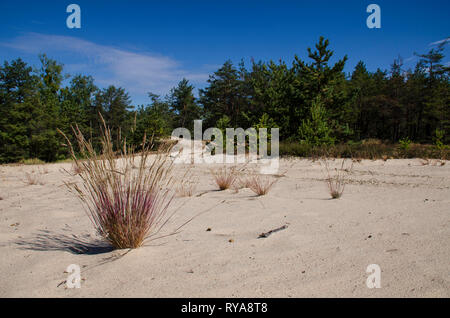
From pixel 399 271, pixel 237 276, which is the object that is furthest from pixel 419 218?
pixel 237 276

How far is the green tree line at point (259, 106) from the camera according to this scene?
16.0 m

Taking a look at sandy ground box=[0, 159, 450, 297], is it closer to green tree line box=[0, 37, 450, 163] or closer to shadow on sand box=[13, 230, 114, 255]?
shadow on sand box=[13, 230, 114, 255]

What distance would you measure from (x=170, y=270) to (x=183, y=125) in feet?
93.9

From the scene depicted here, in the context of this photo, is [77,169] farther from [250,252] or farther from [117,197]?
[250,252]

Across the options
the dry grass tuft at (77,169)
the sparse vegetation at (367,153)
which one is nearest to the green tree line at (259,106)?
the sparse vegetation at (367,153)

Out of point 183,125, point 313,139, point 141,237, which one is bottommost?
point 141,237

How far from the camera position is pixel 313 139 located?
38.4 feet

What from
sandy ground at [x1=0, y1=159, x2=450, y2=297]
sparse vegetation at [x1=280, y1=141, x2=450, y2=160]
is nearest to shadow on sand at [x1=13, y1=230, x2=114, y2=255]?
sandy ground at [x1=0, y1=159, x2=450, y2=297]

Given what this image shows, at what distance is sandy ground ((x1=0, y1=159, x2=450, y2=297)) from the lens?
1.43 meters

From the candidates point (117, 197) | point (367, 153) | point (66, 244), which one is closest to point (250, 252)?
point (117, 197)

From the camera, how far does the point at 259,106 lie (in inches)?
906

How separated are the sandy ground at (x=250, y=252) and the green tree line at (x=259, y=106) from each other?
29.6ft

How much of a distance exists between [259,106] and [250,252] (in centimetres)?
2196
